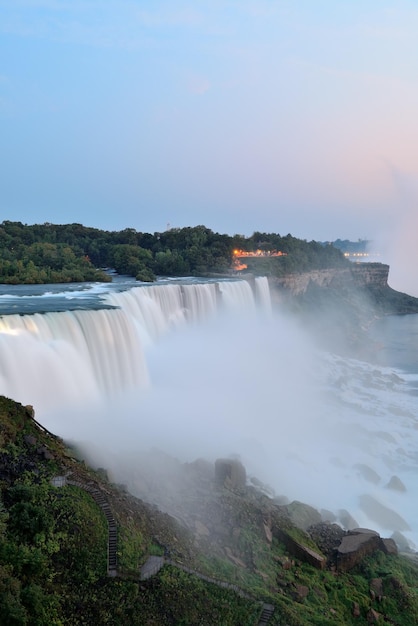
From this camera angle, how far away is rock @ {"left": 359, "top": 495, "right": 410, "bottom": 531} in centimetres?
1298

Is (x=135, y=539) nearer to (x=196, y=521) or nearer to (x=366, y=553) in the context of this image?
(x=196, y=521)

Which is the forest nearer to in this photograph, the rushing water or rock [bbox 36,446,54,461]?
the rushing water

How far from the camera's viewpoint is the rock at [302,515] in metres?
11.2

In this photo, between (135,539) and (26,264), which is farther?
(26,264)

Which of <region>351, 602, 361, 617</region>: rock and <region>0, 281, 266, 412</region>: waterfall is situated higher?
<region>0, 281, 266, 412</region>: waterfall

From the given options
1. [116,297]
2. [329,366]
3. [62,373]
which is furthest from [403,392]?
[62,373]

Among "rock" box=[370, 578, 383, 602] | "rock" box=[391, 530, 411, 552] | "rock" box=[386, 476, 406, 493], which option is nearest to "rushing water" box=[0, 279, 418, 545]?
"rock" box=[386, 476, 406, 493]

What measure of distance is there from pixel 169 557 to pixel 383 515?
24.7 ft

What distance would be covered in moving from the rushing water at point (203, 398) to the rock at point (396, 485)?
0.12 feet

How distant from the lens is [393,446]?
1822 cm

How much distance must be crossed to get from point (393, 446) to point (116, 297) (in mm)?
14888

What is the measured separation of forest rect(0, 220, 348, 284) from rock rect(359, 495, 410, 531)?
87.0 ft

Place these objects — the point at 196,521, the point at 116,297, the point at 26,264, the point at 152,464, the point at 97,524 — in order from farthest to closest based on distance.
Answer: the point at 26,264
the point at 116,297
the point at 152,464
the point at 196,521
the point at 97,524

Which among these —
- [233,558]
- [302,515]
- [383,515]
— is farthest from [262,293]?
[233,558]
